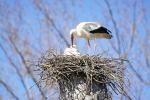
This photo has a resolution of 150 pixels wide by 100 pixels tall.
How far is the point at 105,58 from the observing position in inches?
249

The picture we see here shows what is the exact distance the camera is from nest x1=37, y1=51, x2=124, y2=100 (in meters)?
5.52

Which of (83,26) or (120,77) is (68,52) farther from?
(83,26)

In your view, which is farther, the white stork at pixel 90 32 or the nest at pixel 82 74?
the white stork at pixel 90 32

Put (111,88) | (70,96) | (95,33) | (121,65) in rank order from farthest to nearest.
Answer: (95,33) → (121,65) → (111,88) → (70,96)

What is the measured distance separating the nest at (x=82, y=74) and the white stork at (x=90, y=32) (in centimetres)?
216

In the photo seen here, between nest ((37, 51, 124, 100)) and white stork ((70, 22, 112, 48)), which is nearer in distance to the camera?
nest ((37, 51, 124, 100))

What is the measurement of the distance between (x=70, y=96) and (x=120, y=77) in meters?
0.91

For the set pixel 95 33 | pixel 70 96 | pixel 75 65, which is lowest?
pixel 70 96

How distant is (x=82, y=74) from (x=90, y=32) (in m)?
3.41

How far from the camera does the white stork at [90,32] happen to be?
27.9 ft

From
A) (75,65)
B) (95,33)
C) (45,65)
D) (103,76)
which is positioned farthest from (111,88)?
(95,33)

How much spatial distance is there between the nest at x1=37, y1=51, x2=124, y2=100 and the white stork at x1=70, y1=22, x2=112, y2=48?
2.16 meters

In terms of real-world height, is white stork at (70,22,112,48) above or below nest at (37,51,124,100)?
above

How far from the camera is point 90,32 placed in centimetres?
901
